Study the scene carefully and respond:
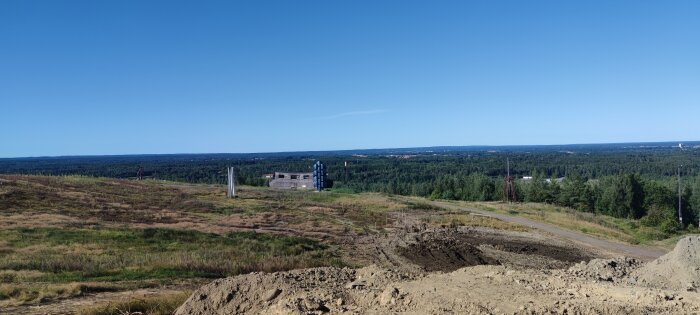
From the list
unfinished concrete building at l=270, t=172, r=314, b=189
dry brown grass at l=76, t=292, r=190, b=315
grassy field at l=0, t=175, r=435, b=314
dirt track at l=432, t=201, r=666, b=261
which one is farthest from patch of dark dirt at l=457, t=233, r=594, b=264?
unfinished concrete building at l=270, t=172, r=314, b=189

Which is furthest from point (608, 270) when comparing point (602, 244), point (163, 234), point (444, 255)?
point (163, 234)

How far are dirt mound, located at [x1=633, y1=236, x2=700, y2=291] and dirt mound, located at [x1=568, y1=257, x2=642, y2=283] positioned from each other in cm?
34

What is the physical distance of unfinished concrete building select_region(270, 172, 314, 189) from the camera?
7319 centimetres

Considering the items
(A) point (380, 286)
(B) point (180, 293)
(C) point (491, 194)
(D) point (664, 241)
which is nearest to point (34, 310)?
(B) point (180, 293)

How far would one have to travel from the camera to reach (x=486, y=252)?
25.9 m

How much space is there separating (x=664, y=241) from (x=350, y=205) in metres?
25.3

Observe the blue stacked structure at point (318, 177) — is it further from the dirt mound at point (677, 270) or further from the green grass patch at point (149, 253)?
the dirt mound at point (677, 270)

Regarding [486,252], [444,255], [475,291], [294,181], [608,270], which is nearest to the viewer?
[475,291]

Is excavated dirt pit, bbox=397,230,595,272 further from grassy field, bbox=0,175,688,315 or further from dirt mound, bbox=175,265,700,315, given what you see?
dirt mound, bbox=175,265,700,315

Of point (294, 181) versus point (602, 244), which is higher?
point (294, 181)

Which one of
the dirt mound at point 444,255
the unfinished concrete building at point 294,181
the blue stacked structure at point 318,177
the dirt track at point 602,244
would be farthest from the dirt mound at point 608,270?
the unfinished concrete building at point 294,181

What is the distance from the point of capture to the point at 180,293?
538 inches

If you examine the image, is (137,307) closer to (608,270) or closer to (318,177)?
(608,270)

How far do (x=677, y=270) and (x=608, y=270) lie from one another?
4.63 feet
